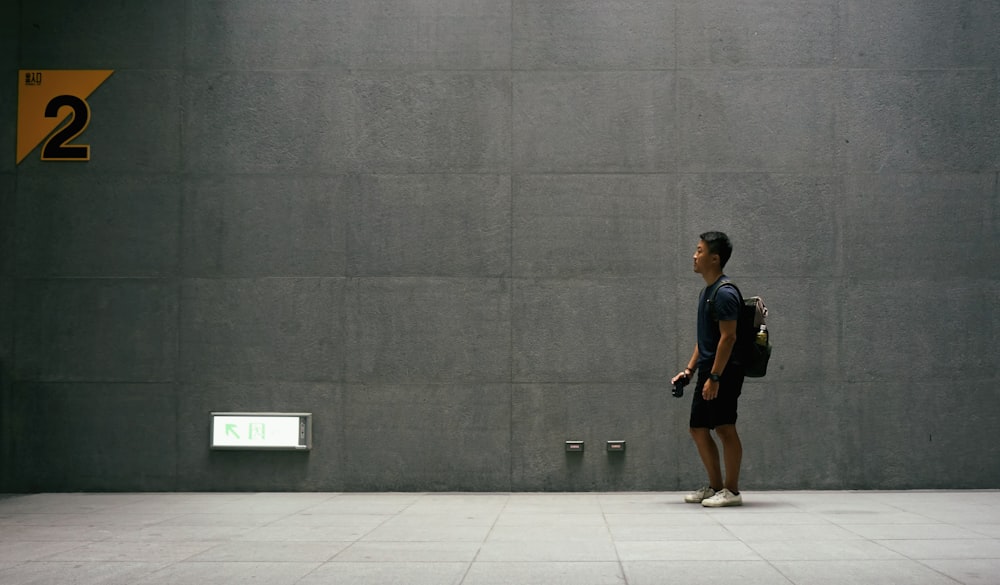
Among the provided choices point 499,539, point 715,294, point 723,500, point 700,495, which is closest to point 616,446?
point 700,495

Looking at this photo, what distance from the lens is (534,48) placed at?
852 cm

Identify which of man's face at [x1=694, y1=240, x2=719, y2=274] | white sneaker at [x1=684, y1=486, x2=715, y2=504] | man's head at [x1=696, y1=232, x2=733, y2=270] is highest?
man's head at [x1=696, y1=232, x2=733, y2=270]

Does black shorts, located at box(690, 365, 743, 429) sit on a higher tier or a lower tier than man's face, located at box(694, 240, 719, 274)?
lower

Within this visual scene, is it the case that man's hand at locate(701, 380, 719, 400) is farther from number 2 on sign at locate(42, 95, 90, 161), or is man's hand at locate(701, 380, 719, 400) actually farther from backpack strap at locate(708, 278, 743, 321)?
number 2 on sign at locate(42, 95, 90, 161)

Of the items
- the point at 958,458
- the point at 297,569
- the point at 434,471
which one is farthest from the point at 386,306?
the point at 958,458

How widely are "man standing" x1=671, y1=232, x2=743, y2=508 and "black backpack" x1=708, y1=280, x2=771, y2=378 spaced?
0.05 meters

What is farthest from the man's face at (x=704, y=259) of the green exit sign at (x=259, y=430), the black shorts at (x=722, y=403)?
the green exit sign at (x=259, y=430)

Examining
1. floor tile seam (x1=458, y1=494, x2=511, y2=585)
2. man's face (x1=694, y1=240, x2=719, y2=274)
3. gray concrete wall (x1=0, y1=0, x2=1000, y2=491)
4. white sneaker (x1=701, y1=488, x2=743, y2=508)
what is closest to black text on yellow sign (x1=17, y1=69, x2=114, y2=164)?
gray concrete wall (x1=0, y1=0, x2=1000, y2=491)

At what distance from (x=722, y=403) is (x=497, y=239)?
252 cm

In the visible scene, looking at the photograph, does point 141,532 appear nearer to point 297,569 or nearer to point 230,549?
point 230,549

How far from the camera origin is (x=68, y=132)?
8617 millimetres

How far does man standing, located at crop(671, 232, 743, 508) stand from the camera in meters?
7.07

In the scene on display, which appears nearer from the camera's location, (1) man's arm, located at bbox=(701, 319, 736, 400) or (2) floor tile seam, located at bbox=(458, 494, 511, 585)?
(2) floor tile seam, located at bbox=(458, 494, 511, 585)

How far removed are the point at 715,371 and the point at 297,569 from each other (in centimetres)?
353
